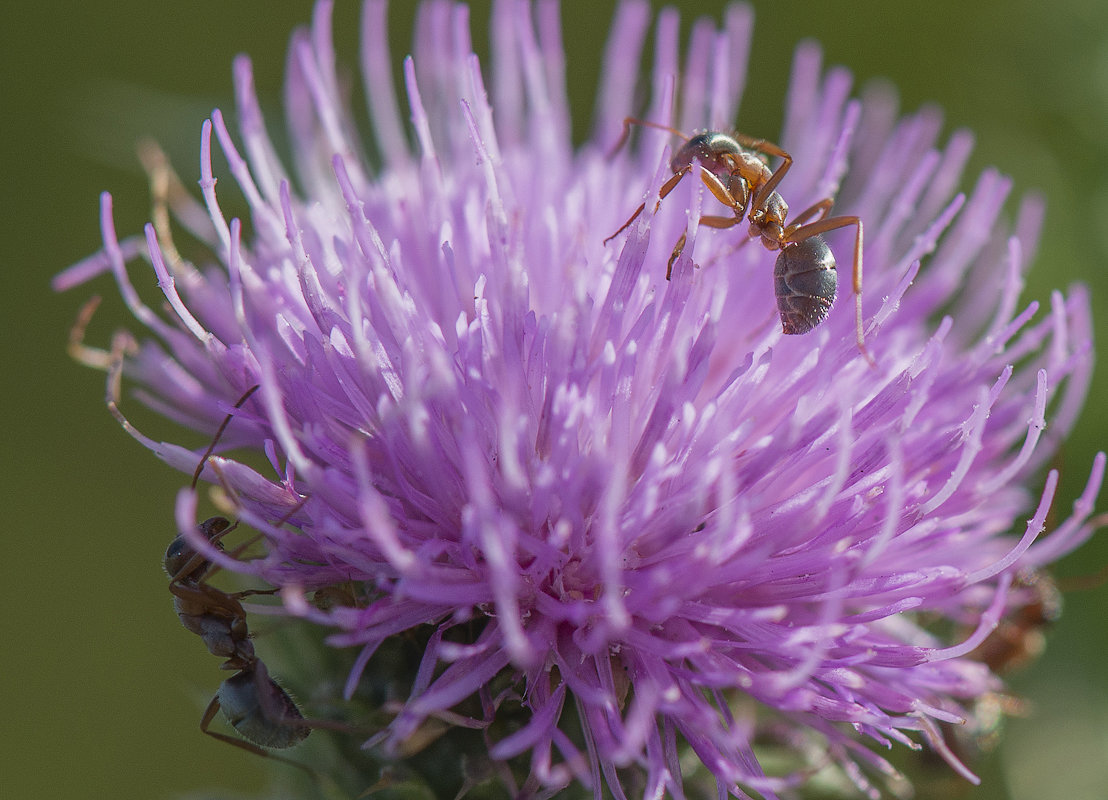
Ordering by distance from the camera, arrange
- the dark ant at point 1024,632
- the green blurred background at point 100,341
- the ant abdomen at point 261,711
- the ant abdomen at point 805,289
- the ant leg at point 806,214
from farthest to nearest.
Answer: the green blurred background at point 100,341 → the dark ant at point 1024,632 → the ant leg at point 806,214 → the ant abdomen at point 805,289 → the ant abdomen at point 261,711

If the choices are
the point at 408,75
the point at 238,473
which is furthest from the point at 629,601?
the point at 408,75

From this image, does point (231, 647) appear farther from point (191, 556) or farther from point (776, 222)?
point (776, 222)

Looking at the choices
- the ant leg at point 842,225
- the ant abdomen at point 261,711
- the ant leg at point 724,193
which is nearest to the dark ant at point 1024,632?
the ant leg at point 842,225

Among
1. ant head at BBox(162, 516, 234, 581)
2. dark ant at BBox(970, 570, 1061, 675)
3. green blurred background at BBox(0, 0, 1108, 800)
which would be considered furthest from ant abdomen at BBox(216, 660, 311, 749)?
green blurred background at BBox(0, 0, 1108, 800)

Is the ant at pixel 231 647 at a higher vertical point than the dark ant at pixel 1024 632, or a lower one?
higher

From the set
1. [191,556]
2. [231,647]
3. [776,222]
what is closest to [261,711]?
[231,647]

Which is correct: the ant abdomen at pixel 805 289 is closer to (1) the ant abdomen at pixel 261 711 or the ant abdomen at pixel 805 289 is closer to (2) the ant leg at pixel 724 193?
(2) the ant leg at pixel 724 193
